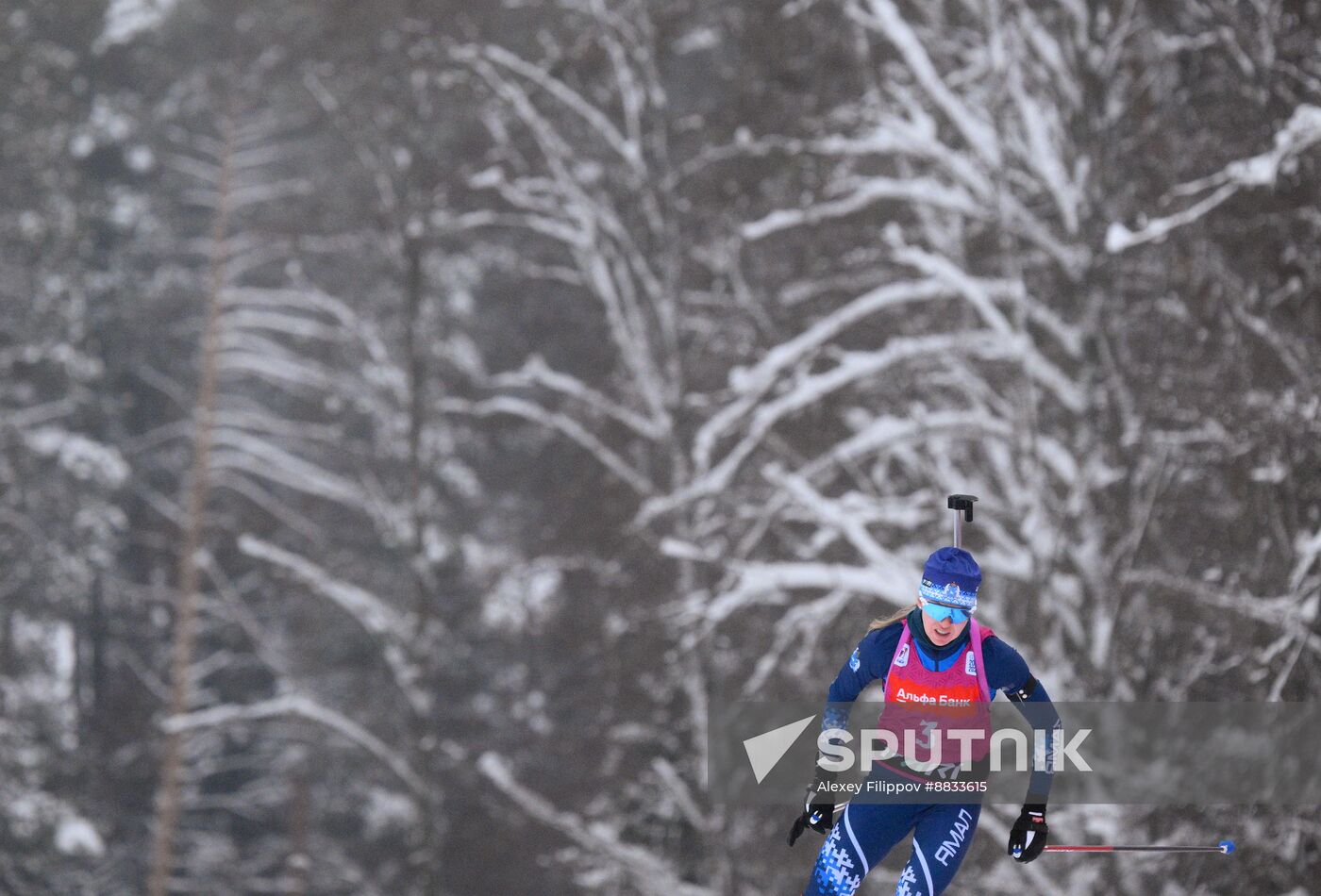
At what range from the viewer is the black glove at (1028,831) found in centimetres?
550

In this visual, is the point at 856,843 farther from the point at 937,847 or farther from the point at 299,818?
the point at 299,818

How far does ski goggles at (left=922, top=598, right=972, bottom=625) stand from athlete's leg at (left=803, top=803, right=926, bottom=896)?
0.81 metres

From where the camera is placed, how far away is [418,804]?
1853 centimetres

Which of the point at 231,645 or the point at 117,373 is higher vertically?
the point at 117,373

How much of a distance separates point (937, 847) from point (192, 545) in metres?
17.5

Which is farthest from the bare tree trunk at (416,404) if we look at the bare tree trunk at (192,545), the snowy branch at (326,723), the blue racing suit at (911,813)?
the blue racing suit at (911,813)

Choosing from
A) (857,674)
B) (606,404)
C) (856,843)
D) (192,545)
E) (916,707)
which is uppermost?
(192,545)

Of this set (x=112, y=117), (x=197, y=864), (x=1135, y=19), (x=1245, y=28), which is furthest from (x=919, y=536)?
(x=112, y=117)

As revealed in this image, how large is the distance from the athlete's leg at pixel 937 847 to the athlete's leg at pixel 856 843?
86mm

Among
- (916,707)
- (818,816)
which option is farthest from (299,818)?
(916,707)

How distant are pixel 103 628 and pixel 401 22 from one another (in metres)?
10.8

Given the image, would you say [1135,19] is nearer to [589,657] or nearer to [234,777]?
[589,657]

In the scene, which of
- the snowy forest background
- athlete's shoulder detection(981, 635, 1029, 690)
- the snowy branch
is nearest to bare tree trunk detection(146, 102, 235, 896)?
the snowy forest background

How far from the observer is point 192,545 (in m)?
21.8
